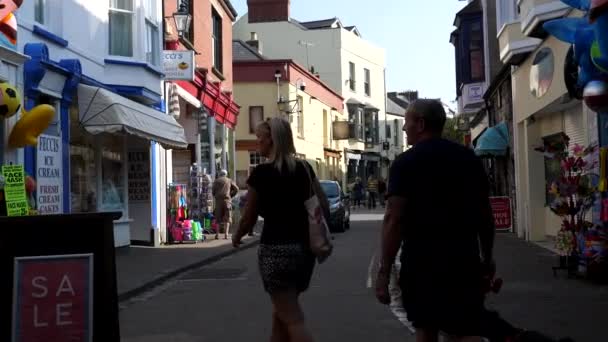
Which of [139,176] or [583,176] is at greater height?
[139,176]

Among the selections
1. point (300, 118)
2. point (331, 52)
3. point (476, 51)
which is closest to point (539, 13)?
point (476, 51)

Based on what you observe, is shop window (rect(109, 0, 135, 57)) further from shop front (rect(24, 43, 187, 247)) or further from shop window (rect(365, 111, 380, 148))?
shop window (rect(365, 111, 380, 148))

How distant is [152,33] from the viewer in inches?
748

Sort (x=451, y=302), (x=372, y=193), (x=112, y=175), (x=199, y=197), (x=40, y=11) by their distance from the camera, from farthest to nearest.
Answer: (x=372, y=193)
(x=199, y=197)
(x=112, y=175)
(x=40, y=11)
(x=451, y=302)

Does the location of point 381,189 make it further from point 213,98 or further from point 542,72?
point 542,72

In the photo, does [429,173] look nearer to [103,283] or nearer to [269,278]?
[269,278]

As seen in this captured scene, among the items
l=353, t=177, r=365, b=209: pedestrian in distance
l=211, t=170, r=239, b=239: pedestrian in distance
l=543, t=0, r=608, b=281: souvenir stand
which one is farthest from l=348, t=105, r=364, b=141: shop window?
l=543, t=0, r=608, b=281: souvenir stand

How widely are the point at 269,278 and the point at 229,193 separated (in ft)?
55.7

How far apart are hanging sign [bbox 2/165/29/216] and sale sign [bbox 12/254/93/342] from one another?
635 centimetres

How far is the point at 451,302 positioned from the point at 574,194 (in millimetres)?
→ 7534

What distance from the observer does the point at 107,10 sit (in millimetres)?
16938

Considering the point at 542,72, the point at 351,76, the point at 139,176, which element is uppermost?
the point at 351,76

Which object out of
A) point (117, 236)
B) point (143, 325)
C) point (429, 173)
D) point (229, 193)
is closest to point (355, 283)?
point (143, 325)

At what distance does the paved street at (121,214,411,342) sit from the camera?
322 inches
